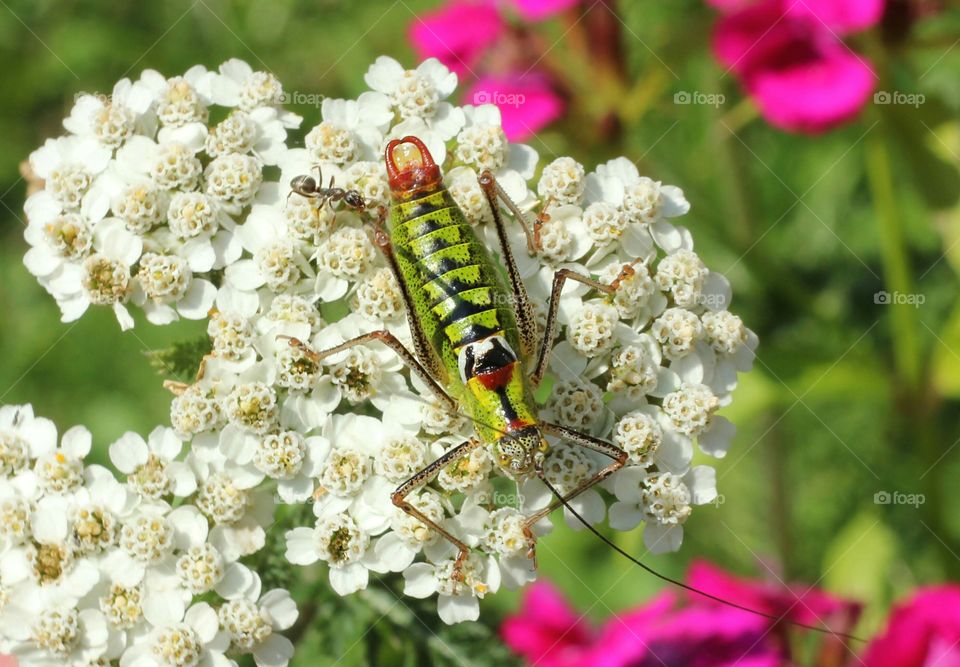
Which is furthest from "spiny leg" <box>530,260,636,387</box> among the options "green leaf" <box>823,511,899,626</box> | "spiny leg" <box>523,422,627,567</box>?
"green leaf" <box>823,511,899,626</box>

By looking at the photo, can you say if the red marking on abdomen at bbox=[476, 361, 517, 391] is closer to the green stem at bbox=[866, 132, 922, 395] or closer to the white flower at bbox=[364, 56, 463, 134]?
the white flower at bbox=[364, 56, 463, 134]

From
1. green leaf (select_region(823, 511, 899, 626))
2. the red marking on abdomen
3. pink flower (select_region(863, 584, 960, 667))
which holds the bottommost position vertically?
green leaf (select_region(823, 511, 899, 626))

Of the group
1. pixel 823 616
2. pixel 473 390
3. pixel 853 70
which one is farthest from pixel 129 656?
pixel 853 70

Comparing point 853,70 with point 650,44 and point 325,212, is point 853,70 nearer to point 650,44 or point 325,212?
point 650,44

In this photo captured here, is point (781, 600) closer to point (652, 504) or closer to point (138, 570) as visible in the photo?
point (652, 504)

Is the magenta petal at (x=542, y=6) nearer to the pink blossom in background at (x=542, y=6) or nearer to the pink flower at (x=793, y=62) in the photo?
the pink blossom in background at (x=542, y=6)

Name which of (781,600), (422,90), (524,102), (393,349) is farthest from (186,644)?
(524,102)
